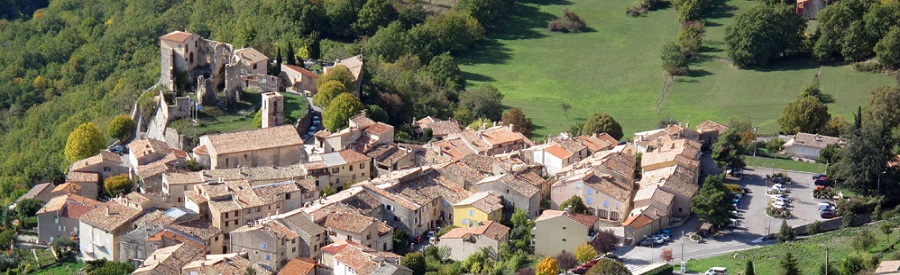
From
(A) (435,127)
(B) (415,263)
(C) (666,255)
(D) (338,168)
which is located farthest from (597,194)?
(A) (435,127)

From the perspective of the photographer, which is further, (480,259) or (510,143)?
(510,143)

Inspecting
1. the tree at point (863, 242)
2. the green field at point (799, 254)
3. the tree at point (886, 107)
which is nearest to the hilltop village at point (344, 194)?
the green field at point (799, 254)

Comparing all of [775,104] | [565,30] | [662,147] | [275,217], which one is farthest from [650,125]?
[275,217]

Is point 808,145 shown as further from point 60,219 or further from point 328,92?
point 60,219

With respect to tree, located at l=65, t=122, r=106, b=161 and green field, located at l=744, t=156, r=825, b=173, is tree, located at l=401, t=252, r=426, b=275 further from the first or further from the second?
tree, located at l=65, t=122, r=106, b=161

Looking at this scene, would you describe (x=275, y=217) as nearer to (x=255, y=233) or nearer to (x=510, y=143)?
(x=255, y=233)
